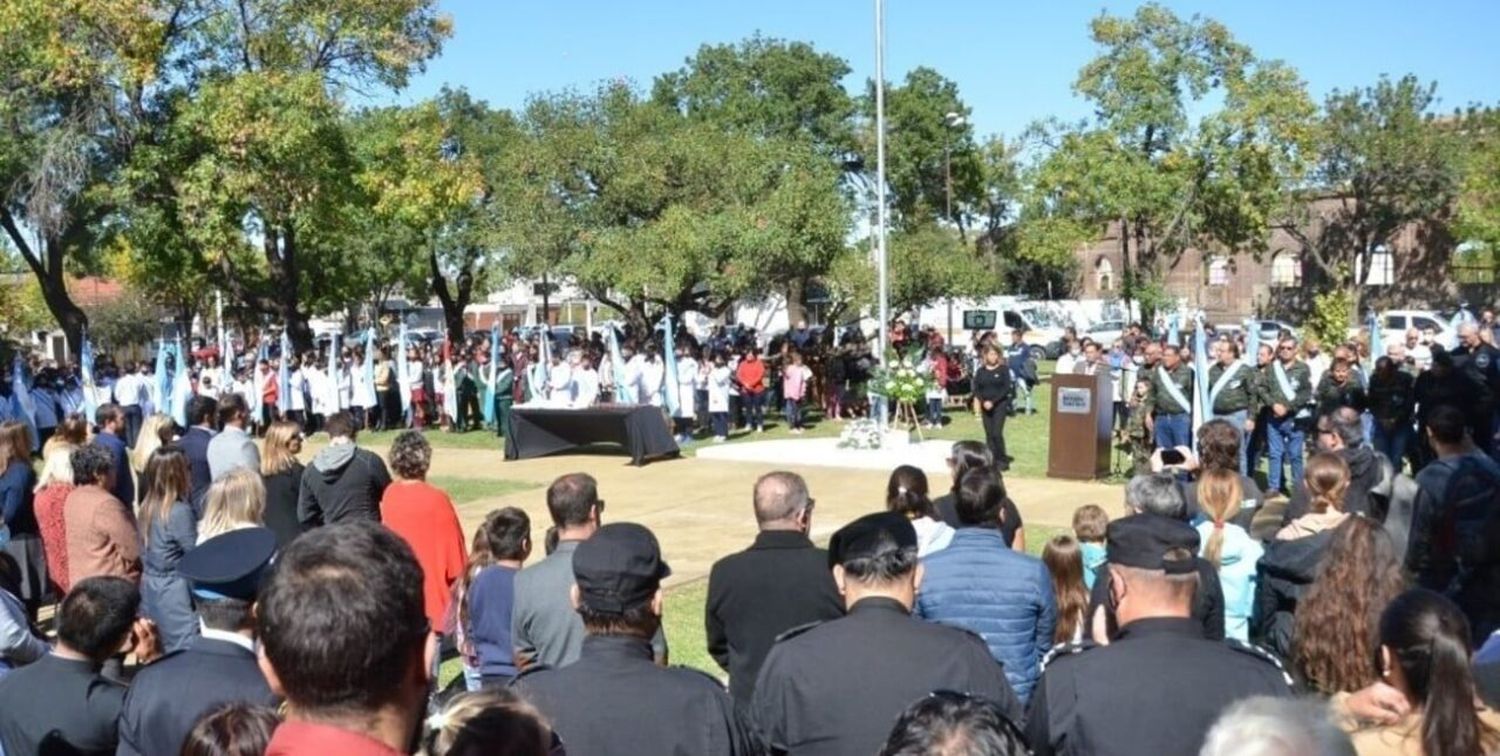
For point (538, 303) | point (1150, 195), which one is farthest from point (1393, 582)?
point (538, 303)

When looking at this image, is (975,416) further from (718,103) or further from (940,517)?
(718,103)

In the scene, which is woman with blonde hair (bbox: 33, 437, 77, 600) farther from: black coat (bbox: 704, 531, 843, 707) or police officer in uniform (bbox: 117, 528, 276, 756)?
black coat (bbox: 704, 531, 843, 707)

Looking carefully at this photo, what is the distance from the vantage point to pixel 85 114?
26.4m

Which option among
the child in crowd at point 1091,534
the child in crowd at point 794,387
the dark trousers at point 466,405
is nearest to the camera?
the child in crowd at point 1091,534

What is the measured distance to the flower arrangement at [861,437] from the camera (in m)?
20.1

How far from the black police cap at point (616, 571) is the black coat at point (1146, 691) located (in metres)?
1.12

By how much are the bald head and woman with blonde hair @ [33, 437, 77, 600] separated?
14.7 ft

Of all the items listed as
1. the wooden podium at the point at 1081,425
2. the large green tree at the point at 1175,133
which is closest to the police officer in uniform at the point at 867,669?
the wooden podium at the point at 1081,425

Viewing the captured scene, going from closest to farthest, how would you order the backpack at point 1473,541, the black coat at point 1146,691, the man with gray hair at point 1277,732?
the man with gray hair at point 1277,732, the black coat at point 1146,691, the backpack at point 1473,541

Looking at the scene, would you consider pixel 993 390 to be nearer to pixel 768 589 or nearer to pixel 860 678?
pixel 768 589

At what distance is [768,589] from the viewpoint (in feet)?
16.6

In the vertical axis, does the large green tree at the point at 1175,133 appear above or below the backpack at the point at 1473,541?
above

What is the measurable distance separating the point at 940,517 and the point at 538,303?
2472 inches

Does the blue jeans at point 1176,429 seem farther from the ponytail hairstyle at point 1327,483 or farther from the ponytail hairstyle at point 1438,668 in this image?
the ponytail hairstyle at point 1438,668
